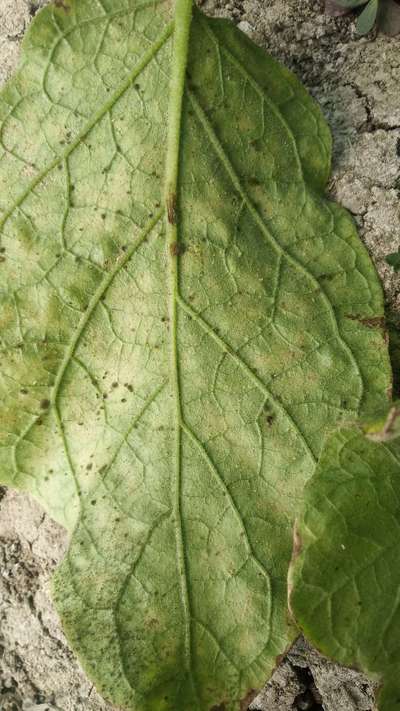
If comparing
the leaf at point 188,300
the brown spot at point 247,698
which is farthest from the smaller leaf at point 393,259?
the brown spot at point 247,698

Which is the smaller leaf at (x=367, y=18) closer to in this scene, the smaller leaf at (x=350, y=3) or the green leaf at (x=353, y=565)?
the smaller leaf at (x=350, y=3)

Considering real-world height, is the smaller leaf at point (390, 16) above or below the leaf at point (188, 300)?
above

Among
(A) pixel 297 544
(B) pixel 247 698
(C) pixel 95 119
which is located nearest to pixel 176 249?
(C) pixel 95 119

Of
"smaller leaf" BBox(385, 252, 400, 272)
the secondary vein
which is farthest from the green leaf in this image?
the secondary vein

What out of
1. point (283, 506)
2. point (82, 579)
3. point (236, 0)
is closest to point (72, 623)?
point (82, 579)

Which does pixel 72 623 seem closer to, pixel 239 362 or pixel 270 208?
pixel 239 362

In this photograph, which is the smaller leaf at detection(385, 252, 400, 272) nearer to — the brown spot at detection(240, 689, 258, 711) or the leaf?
the leaf
